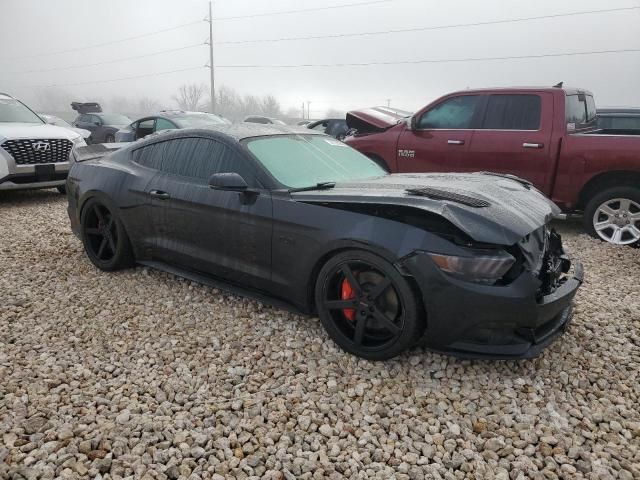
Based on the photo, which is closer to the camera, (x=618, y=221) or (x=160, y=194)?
(x=160, y=194)

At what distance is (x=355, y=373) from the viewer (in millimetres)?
2787

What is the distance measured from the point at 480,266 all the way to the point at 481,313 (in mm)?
251

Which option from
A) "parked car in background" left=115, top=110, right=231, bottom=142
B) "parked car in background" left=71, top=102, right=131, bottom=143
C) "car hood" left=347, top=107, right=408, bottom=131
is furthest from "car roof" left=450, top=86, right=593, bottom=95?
"parked car in background" left=71, top=102, right=131, bottom=143

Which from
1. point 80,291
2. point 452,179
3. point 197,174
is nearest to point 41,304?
point 80,291

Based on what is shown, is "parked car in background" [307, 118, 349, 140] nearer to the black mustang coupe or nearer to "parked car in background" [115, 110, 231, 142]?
"parked car in background" [115, 110, 231, 142]

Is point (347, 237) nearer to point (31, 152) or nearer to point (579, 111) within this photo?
point (579, 111)

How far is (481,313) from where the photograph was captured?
8.21 feet

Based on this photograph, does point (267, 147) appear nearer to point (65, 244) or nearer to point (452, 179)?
point (452, 179)

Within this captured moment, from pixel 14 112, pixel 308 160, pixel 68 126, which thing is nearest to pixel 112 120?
pixel 68 126

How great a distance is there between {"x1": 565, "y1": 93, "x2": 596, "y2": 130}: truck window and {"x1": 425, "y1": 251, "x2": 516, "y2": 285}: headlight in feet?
13.0

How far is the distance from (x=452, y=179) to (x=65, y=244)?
4.32m

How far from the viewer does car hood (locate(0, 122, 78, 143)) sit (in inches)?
290

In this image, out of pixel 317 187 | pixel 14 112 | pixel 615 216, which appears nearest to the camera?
pixel 317 187

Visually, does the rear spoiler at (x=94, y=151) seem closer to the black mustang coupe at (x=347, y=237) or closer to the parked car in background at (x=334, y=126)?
the black mustang coupe at (x=347, y=237)
